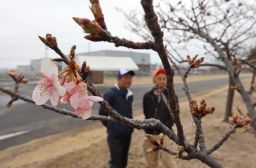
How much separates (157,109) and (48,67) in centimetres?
426

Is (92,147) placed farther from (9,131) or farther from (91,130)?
(9,131)

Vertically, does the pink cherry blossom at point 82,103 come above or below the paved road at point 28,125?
above

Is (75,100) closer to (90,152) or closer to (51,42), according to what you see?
(51,42)

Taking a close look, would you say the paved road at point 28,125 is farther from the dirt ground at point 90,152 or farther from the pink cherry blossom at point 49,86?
the pink cherry blossom at point 49,86

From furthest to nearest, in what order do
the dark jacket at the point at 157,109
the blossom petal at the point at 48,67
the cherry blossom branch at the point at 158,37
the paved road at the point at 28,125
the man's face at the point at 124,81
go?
1. the paved road at the point at 28,125
2. the dark jacket at the point at 157,109
3. the man's face at the point at 124,81
4. the blossom petal at the point at 48,67
5. the cherry blossom branch at the point at 158,37

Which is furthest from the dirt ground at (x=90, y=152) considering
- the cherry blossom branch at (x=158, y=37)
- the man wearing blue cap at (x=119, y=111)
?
the cherry blossom branch at (x=158, y=37)

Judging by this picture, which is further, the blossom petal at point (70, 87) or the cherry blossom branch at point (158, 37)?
the blossom petal at point (70, 87)

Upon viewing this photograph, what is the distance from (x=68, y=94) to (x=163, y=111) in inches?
163

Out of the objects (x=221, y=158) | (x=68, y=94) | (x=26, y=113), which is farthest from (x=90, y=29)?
(x=26, y=113)

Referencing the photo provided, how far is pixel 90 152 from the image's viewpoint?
8414mm

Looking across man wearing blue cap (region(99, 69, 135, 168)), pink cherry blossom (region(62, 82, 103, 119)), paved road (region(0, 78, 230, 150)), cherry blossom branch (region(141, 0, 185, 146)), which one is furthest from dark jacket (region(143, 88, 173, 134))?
paved road (region(0, 78, 230, 150))

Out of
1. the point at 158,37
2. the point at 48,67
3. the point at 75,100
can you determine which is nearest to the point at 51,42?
the point at 48,67

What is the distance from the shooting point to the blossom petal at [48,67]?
50.5 inches

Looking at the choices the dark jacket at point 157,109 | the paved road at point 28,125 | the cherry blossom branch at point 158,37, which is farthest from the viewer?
the paved road at point 28,125
